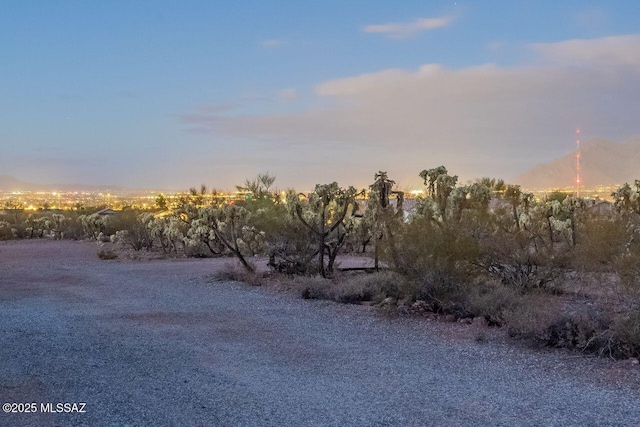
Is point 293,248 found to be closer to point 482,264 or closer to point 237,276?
point 237,276

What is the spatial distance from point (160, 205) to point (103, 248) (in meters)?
24.9

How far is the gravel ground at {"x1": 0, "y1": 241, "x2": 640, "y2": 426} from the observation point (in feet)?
22.7

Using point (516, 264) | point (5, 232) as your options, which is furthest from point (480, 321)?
point (5, 232)

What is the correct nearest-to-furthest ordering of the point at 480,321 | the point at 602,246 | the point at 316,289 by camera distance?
the point at 480,321 → the point at 602,246 → the point at 316,289

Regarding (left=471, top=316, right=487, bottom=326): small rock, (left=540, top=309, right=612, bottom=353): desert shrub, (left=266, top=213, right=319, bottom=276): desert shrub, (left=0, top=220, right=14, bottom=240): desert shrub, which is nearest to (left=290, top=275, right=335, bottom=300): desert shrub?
(left=266, top=213, right=319, bottom=276): desert shrub

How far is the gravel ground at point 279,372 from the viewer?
6.93 metres

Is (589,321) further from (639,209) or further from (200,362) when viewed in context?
(639,209)

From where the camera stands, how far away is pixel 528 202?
24.9 meters

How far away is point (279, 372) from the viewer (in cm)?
880

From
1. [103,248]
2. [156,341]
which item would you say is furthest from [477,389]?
[103,248]

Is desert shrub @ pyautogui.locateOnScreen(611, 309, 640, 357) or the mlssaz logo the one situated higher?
desert shrub @ pyautogui.locateOnScreen(611, 309, 640, 357)

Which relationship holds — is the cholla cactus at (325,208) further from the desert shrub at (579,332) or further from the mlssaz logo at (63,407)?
the mlssaz logo at (63,407)

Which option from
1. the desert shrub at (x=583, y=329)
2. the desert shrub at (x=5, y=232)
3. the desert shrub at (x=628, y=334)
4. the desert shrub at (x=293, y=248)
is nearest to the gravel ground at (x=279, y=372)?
the desert shrub at (x=583, y=329)

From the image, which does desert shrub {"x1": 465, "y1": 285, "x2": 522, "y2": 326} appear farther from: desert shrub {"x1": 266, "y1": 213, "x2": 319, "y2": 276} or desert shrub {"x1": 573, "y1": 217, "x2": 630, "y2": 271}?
desert shrub {"x1": 266, "y1": 213, "x2": 319, "y2": 276}
